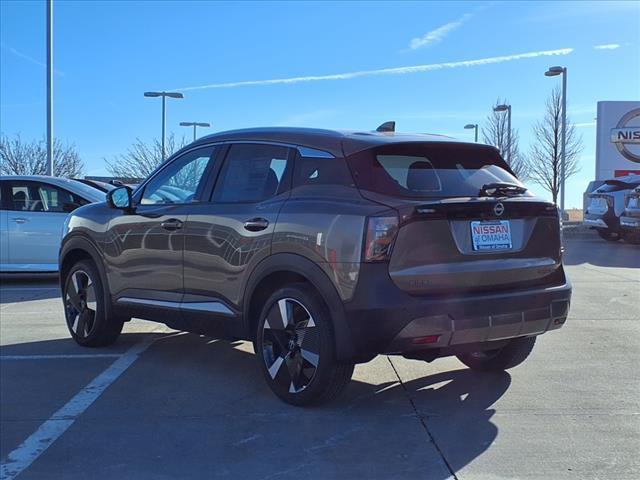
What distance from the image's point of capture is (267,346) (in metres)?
4.49

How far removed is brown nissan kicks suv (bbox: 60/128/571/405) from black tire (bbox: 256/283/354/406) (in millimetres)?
11

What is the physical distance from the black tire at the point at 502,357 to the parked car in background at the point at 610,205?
14246 mm

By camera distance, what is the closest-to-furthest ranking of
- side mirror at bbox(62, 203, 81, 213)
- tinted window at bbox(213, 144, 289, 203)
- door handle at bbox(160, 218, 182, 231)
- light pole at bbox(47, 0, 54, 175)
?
tinted window at bbox(213, 144, 289, 203), door handle at bbox(160, 218, 182, 231), side mirror at bbox(62, 203, 81, 213), light pole at bbox(47, 0, 54, 175)

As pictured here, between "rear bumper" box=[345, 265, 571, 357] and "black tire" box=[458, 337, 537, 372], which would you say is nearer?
"rear bumper" box=[345, 265, 571, 357]

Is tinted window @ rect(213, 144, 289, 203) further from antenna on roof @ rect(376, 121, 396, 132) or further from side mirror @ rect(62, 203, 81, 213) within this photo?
side mirror @ rect(62, 203, 81, 213)

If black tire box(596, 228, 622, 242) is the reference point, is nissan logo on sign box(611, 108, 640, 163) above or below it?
above

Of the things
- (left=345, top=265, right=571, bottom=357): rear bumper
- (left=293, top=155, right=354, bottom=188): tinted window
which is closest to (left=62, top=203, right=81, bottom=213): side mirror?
(left=293, top=155, right=354, bottom=188): tinted window

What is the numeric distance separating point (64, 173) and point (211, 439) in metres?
38.0

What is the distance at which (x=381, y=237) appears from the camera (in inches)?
149

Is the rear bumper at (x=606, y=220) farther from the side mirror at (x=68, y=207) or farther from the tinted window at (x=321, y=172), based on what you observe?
the tinted window at (x=321, y=172)

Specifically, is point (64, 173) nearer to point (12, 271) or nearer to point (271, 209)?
point (12, 271)

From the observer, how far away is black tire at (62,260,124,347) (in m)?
5.93

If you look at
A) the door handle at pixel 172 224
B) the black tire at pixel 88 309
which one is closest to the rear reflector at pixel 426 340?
the door handle at pixel 172 224

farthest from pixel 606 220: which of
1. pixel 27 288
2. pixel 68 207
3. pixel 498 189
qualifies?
pixel 498 189
